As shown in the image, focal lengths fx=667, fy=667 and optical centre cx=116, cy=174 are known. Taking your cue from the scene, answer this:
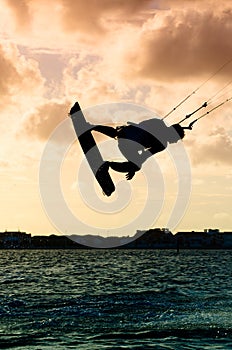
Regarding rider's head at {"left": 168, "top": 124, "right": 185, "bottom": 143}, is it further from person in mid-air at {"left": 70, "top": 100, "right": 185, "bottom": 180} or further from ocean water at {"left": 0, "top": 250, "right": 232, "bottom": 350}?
ocean water at {"left": 0, "top": 250, "right": 232, "bottom": 350}

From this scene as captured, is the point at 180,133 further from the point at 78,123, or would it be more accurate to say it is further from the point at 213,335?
the point at 213,335

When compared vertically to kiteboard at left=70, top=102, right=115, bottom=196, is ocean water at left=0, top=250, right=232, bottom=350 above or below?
below

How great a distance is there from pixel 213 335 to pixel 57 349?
7798 millimetres

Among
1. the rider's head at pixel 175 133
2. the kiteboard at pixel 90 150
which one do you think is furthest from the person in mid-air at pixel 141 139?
the kiteboard at pixel 90 150

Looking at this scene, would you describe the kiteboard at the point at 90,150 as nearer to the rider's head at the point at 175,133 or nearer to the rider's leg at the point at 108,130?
the rider's leg at the point at 108,130

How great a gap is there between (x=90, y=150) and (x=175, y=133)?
Result: 3960 mm

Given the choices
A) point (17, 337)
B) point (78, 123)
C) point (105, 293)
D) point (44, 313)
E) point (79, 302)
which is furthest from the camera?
point (105, 293)

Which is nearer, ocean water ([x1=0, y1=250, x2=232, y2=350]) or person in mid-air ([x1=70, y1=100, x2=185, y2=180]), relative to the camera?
person in mid-air ([x1=70, y1=100, x2=185, y2=180])

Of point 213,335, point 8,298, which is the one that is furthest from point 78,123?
point 8,298

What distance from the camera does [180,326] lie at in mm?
33469

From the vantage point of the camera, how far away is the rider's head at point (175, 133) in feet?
84.0

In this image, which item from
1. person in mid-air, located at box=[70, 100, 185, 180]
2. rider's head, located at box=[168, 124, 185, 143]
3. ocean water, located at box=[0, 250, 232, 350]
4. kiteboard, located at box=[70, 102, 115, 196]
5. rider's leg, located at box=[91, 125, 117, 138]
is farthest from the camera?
ocean water, located at box=[0, 250, 232, 350]

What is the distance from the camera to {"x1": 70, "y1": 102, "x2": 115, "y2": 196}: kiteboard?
2712 centimetres

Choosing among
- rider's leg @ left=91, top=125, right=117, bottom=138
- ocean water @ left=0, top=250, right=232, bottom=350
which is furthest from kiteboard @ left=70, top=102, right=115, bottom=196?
ocean water @ left=0, top=250, right=232, bottom=350
